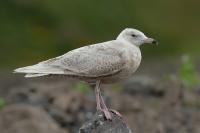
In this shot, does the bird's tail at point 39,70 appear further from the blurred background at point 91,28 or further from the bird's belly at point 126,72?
the blurred background at point 91,28

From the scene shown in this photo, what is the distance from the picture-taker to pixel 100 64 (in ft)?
49.8

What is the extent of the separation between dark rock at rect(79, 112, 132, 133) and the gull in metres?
0.11

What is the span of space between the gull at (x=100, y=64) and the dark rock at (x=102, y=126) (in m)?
0.11

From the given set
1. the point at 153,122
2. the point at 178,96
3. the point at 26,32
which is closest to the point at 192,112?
the point at 178,96

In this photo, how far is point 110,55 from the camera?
15.3 metres

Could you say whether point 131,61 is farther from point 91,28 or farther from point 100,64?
point 91,28

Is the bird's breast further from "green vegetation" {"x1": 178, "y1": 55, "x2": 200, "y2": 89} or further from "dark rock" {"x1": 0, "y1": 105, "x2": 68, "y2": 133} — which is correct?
"green vegetation" {"x1": 178, "y1": 55, "x2": 200, "y2": 89}

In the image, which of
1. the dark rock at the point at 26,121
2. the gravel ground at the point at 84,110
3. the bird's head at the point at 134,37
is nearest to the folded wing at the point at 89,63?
the bird's head at the point at 134,37

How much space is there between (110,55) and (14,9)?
1075 inches

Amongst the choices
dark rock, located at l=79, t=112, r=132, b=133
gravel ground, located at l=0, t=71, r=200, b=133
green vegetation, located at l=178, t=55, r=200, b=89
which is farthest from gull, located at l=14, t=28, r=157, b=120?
green vegetation, located at l=178, t=55, r=200, b=89

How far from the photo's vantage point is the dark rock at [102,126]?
1532 centimetres

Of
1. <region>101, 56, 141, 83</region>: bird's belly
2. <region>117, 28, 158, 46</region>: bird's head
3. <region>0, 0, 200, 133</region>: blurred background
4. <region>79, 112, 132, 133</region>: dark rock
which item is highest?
<region>117, 28, 158, 46</region>: bird's head

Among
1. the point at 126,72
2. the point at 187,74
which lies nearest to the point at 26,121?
the point at 126,72

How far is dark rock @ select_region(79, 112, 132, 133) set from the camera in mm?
15320
